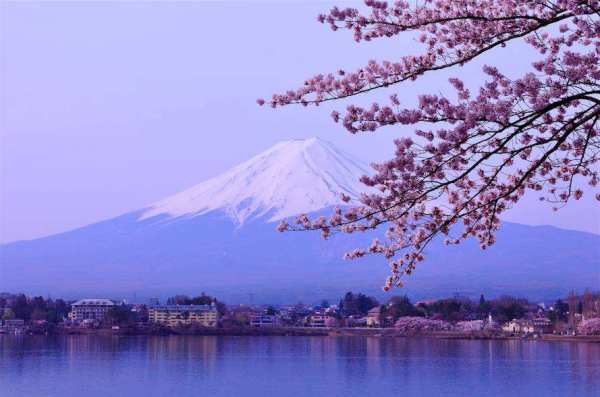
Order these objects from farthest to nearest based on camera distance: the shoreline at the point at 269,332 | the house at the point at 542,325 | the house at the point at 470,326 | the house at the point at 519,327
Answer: the house at the point at 470,326, the shoreline at the point at 269,332, the house at the point at 519,327, the house at the point at 542,325

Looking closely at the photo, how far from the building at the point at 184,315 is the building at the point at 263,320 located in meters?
1.67

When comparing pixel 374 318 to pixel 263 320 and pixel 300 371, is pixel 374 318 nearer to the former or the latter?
pixel 263 320

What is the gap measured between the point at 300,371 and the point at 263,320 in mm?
24324

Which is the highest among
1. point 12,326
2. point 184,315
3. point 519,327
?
point 184,315

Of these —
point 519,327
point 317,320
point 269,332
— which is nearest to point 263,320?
→ point 317,320

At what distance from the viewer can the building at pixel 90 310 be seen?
145 feet

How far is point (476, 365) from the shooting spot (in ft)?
71.5

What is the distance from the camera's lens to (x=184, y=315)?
139ft

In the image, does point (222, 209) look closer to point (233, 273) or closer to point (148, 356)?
point (233, 273)

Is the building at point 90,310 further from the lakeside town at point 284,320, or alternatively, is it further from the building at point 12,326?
the building at point 12,326

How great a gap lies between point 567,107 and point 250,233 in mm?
68940

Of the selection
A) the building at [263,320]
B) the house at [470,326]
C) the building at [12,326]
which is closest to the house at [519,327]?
the house at [470,326]

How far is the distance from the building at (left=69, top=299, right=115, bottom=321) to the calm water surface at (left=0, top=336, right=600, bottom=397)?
14.2 m

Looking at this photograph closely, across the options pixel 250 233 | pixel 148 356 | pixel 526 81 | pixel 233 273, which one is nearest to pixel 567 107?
pixel 526 81
